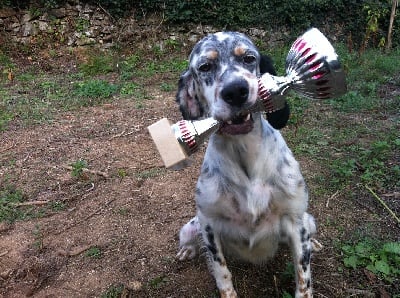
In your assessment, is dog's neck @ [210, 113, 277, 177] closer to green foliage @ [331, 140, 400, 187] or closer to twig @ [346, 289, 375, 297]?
twig @ [346, 289, 375, 297]

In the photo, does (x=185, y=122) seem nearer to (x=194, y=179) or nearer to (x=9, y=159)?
(x=194, y=179)

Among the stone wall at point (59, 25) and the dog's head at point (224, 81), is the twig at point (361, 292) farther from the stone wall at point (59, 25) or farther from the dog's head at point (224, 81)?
the stone wall at point (59, 25)

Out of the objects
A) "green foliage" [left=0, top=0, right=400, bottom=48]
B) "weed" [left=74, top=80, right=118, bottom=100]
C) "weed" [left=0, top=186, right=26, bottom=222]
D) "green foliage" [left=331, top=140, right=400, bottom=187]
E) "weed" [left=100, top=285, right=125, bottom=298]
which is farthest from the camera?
"green foliage" [left=0, top=0, right=400, bottom=48]

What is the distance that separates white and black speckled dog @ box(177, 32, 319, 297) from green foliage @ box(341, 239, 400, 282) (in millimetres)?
478

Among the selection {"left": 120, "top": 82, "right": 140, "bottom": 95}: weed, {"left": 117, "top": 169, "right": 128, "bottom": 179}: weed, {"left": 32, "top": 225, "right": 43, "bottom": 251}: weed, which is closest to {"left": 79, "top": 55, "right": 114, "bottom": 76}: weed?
{"left": 120, "top": 82, "right": 140, "bottom": 95}: weed

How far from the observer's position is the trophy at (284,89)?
197 cm

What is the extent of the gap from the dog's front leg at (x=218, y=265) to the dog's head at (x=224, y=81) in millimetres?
746

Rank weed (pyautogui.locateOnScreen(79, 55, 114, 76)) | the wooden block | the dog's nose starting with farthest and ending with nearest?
weed (pyautogui.locateOnScreen(79, 55, 114, 76))
the dog's nose
the wooden block

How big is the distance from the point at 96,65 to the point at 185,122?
753 centimetres

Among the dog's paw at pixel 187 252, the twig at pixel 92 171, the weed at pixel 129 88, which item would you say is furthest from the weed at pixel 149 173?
the weed at pixel 129 88

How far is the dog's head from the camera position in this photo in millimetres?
2123

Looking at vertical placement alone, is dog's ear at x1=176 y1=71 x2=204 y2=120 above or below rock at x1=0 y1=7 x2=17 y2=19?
above

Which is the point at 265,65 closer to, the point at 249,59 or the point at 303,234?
the point at 249,59

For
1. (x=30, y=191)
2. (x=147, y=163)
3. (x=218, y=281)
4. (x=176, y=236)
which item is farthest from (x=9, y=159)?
(x=218, y=281)
